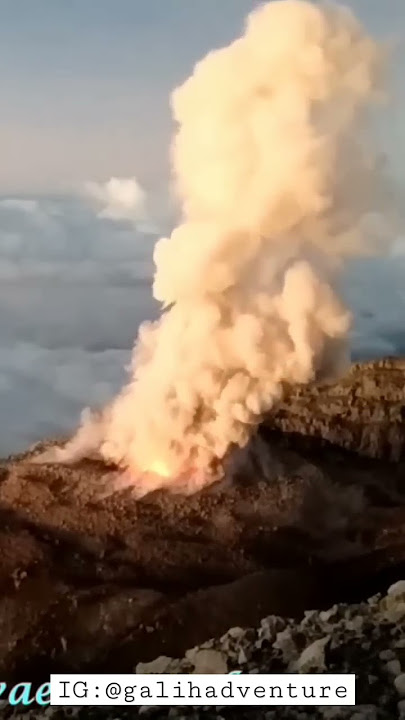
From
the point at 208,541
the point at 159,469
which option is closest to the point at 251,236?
the point at 159,469

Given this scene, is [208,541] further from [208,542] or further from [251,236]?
[251,236]

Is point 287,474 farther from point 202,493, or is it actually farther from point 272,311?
point 272,311

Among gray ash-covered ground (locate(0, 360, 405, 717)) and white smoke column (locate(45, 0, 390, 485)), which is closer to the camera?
gray ash-covered ground (locate(0, 360, 405, 717))

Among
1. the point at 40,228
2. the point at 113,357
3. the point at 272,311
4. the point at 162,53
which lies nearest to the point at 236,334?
the point at 272,311

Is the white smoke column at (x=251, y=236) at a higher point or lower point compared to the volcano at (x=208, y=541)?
higher

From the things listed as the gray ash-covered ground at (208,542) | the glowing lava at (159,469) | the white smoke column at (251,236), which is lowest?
the gray ash-covered ground at (208,542)

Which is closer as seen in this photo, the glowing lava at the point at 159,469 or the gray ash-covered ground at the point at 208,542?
the gray ash-covered ground at the point at 208,542
